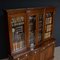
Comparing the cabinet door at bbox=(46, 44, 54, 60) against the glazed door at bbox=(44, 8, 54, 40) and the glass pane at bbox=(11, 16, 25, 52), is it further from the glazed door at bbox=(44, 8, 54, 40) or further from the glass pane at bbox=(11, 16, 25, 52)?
the glass pane at bbox=(11, 16, 25, 52)

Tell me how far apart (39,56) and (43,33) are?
0.63 metres

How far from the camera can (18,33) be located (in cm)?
251

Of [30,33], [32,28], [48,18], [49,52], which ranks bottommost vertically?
[49,52]

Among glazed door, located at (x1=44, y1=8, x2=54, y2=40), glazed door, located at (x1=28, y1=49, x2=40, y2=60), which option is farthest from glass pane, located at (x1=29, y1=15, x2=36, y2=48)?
glazed door, located at (x1=44, y1=8, x2=54, y2=40)

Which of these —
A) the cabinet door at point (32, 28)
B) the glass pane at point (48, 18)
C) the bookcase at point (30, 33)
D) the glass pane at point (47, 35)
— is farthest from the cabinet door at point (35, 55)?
the glass pane at point (48, 18)

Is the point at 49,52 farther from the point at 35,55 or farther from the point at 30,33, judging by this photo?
the point at 30,33

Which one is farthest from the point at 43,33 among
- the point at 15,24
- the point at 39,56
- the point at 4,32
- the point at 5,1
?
the point at 5,1

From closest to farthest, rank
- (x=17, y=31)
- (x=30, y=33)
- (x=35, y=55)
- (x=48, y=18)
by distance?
(x=17, y=31), (x=30, y=33), (x=35, y=55), (x=48, y=18)

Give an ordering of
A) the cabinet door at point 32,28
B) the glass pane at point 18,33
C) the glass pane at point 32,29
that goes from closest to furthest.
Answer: the glass pane at point 18,33, the cabinet door at point 32,28, the glass pane at point 32,29

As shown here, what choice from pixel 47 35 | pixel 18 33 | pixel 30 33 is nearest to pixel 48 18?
pixel 47 35

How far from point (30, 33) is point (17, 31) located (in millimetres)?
358

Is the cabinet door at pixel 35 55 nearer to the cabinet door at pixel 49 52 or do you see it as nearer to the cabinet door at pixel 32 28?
the cabinet door at pixel 32 28

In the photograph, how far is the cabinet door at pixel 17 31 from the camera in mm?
2262

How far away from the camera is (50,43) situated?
3.01 meters
